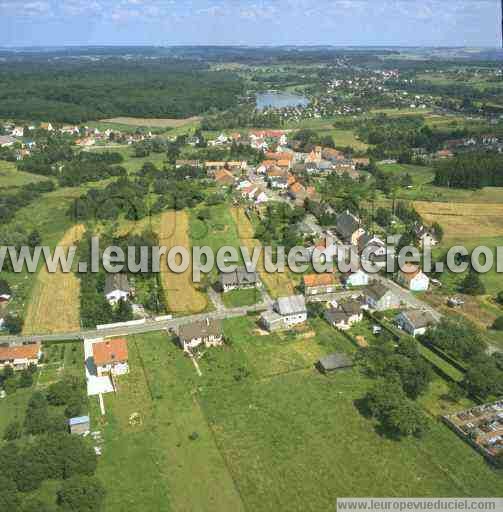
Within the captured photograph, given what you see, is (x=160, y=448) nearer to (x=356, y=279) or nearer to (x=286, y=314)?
(x=286, y=314)

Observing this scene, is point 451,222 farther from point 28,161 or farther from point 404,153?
point 28,161

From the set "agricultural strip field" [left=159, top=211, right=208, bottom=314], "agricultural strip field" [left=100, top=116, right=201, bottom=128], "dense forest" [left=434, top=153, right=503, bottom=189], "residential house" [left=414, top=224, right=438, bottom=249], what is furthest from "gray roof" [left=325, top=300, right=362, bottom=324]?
"agricultural strip field" [left=100, top=116, right=201, bottom=128]

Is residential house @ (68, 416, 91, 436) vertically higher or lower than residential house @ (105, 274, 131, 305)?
lower

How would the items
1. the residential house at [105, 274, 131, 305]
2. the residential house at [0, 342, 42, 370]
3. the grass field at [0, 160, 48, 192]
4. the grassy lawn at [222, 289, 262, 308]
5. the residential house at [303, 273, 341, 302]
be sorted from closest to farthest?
the residential house at [0, 342, 42, 370], the grassy lawn at [222, 289, 262, 308], the residential house at [105, 274, 131, 305], the residential house at [303, 273, 341, 302], the grass field at [0, 160, 48, 192]

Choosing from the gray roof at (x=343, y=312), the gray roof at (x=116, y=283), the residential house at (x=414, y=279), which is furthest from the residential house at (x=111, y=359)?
the residential house at (x=414, y=279)

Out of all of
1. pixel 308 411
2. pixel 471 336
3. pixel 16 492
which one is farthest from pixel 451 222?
pixel 16 492

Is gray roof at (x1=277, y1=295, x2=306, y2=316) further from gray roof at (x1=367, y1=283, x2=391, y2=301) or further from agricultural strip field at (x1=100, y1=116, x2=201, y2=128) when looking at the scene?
agricultural strip field at (x1=100, y1=116, x2=201, y2=128)
